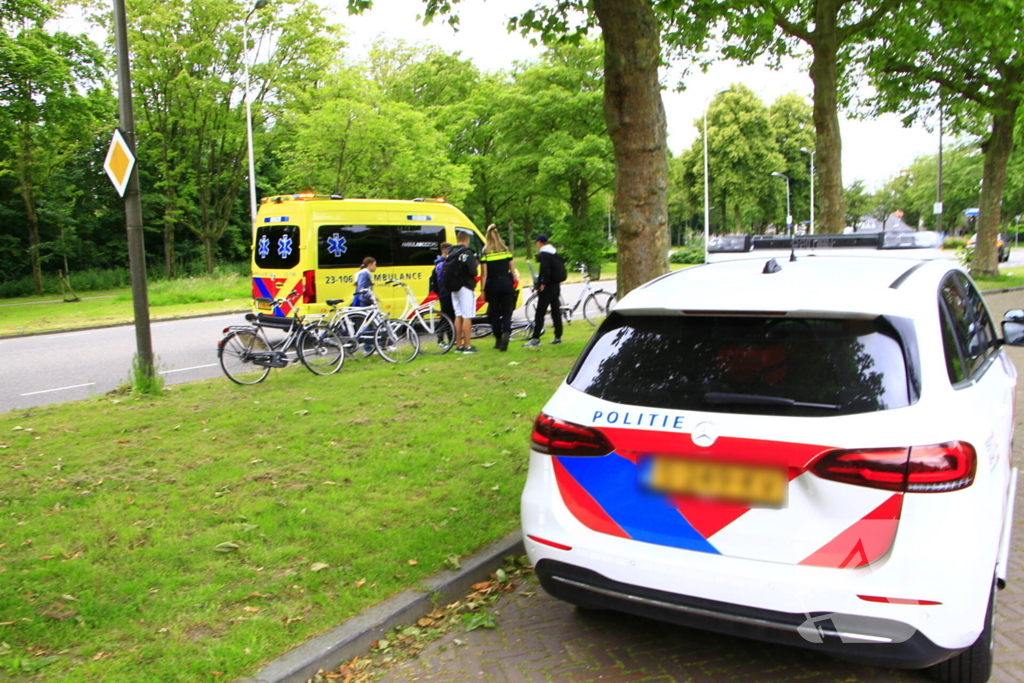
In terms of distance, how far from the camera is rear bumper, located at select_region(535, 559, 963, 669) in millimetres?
2557

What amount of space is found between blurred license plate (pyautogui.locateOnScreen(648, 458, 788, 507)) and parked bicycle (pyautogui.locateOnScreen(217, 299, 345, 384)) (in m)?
7.55

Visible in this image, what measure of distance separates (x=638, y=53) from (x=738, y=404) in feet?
22.7

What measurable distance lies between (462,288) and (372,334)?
1528 mm

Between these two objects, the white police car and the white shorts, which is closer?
the white police car

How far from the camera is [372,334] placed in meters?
11.2

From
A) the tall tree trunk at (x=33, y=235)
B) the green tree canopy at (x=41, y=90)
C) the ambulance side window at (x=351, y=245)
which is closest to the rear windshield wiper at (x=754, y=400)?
the ambulance side window at (x=351, y=245)

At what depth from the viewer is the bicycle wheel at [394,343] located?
1122 cm

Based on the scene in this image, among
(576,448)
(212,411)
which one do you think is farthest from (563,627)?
(212,411)

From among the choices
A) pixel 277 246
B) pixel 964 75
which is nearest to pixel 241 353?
pixel 277 246

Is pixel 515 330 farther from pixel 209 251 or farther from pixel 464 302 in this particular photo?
pixel 209 251

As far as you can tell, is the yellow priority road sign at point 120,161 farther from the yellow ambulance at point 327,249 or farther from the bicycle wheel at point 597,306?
the bicycle wheel at point 597,306

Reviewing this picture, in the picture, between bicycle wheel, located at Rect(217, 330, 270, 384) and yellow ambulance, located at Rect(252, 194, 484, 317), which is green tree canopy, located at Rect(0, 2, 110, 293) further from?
bicycle wheel, located at Rect(217, 330, 270, 384)

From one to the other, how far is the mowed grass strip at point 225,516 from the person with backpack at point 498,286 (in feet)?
11.1

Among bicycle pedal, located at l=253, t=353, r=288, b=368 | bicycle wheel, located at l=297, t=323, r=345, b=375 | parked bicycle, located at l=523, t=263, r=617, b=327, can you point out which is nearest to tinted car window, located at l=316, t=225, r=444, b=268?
parked bicycle, located at l=523, t=263, r=617, b=327
